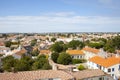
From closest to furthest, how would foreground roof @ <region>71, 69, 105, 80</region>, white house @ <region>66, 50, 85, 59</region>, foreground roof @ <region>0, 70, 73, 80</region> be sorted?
foreground roof @ <region>0, 70, 73, 80</region>
foreground roof @ <region>71, 69, 105, 80</region>
white house @ <region>66, 50, 85, 59</region>

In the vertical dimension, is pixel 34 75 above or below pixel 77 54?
above

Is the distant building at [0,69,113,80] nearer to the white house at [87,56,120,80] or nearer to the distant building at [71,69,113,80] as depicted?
the distant building at [71,69,113,80]

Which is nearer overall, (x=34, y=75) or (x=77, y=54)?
(x=34, y=75)

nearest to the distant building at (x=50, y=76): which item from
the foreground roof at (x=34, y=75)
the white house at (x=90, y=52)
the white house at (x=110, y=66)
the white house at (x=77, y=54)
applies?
the foreground roof at (x=34, y=75)

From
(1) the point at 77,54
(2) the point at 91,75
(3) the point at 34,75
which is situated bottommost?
(1) the point at 77,54

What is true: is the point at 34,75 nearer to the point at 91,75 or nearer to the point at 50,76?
the point at 50,76

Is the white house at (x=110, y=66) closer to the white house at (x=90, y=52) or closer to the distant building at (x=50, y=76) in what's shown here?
the distant building at (x=50, y=76)

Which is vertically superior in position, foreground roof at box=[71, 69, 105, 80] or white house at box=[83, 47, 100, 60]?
foreground roof at box=[71, 69, 105, 80]

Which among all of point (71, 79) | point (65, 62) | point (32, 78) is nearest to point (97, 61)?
point (65, 62)

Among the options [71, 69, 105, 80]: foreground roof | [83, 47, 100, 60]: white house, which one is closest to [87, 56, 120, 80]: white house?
[71, 69, 105, 80]: foreground roof

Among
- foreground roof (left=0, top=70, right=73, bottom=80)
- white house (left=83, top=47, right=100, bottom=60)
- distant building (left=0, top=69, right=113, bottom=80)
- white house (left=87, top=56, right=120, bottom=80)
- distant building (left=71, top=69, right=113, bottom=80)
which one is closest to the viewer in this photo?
foreground roof (left=0, top=70, right=73, bottom=80)

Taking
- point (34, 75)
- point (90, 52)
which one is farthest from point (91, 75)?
point (90, 52)
